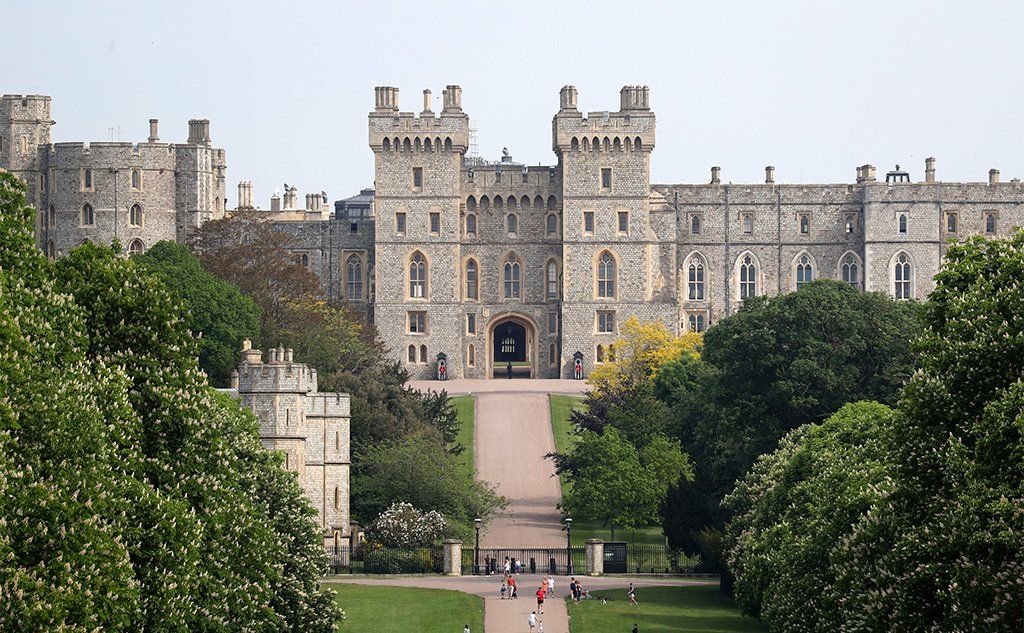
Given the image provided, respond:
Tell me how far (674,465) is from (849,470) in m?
25.9

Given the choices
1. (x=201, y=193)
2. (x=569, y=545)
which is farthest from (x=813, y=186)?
(x=569, y=545)

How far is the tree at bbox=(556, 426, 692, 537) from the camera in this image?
201 feet

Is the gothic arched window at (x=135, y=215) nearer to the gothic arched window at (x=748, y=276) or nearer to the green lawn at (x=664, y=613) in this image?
the gothic arched window at (x=748, y=276)

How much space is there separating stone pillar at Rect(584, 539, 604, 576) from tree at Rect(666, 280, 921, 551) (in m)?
2.28

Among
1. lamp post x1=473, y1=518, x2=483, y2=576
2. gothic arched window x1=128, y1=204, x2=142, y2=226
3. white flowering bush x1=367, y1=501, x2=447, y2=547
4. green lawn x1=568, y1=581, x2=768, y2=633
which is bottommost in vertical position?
green lawn x1=568, y1=581, x2=768, y2=633

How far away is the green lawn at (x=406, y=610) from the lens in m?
46.2

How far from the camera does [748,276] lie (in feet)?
316

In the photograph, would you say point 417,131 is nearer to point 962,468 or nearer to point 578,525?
point 578,525

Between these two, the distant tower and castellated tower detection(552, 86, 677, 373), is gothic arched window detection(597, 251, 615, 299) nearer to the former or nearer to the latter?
castellated tower detection(552, 86, 677, 373)

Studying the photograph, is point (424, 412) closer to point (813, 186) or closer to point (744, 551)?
point (744, 551)

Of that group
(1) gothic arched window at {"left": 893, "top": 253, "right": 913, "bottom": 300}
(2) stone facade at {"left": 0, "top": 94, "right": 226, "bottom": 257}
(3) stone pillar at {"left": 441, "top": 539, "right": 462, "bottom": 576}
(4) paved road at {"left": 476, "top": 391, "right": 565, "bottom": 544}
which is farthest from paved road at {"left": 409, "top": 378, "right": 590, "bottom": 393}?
(3) stone pillar at {"left": 441, "top": 539, "right": 462, "bottom": 576}

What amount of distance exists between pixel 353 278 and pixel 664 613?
1894 inches

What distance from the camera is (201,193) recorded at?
280ft

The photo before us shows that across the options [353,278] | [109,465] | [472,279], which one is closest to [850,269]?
[472,279]
